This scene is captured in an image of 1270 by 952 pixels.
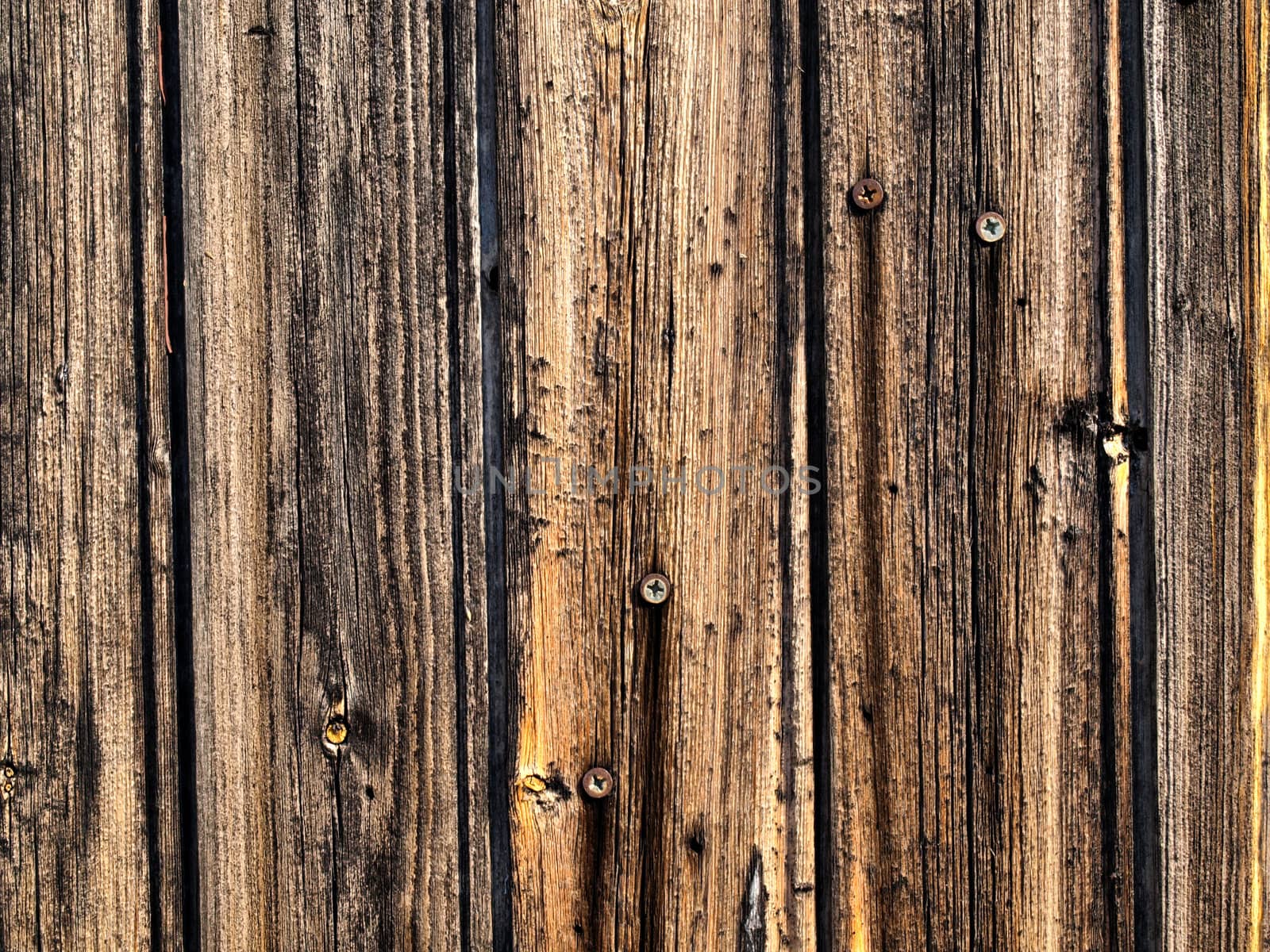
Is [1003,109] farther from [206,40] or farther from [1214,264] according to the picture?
[206,40]

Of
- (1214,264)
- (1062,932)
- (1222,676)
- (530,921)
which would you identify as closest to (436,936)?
(530,921)

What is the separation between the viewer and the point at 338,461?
38.6 inches

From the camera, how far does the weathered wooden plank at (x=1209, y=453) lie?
95 centimetres

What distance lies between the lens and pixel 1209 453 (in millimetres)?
963

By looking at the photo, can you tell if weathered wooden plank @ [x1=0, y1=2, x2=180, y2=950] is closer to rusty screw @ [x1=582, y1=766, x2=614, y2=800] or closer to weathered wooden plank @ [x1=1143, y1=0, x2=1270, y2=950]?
rusty screw @ [x1=582, y1=766, x2=614, y2=800]

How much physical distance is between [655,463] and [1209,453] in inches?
24.5

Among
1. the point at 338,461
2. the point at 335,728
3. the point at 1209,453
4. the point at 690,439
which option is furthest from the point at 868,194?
the point at 335,728

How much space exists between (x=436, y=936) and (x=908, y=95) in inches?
43.0

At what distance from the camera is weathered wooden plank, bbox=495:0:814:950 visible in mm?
960

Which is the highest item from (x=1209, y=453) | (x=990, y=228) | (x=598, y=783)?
(x=990, y=228)

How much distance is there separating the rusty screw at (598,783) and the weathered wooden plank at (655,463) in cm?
1

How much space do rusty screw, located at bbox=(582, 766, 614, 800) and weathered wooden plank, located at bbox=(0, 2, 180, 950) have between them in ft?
1.61

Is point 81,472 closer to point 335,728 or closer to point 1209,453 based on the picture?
point 335,728

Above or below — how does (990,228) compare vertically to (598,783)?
above
